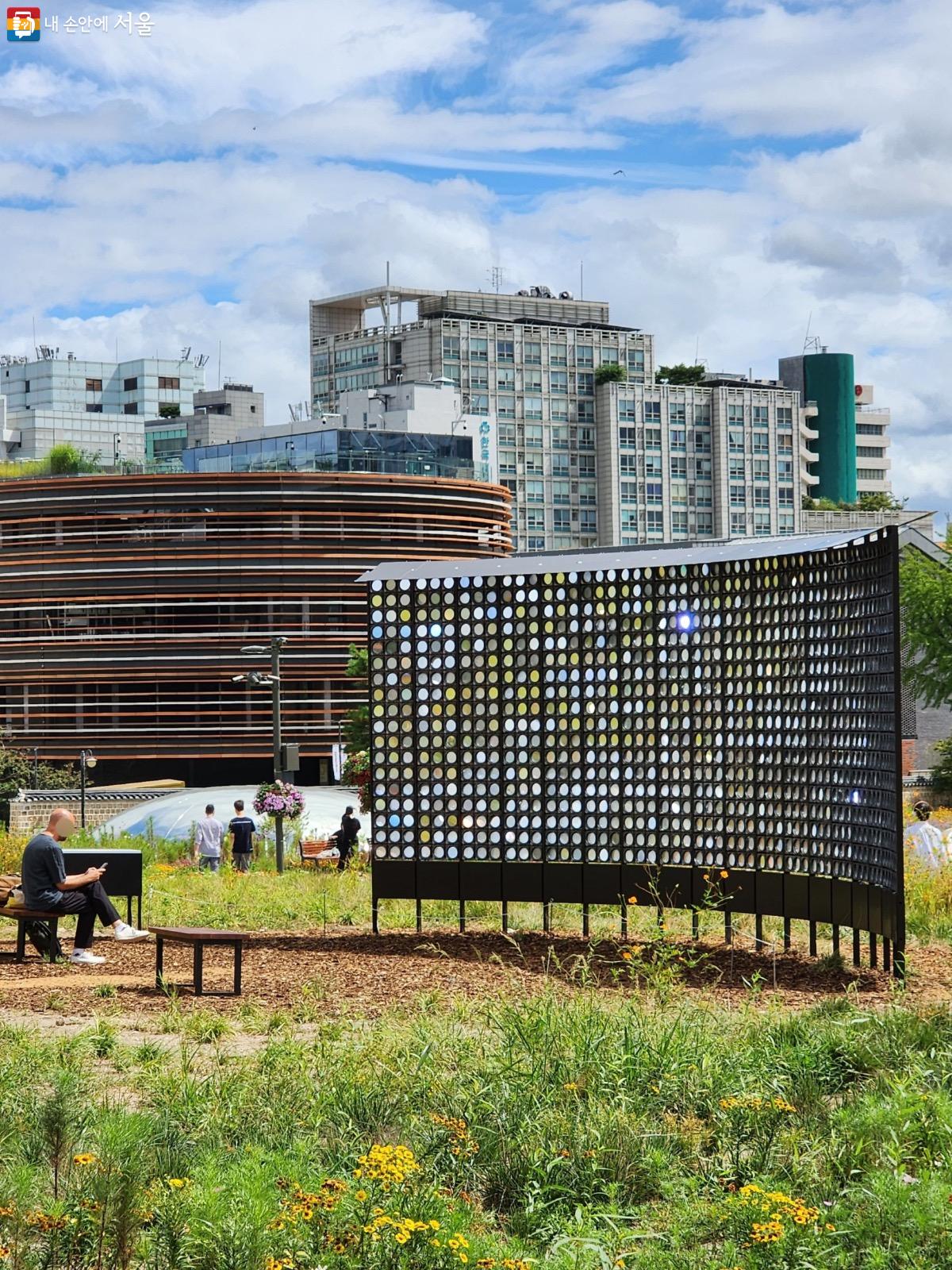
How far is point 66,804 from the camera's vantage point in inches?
2292

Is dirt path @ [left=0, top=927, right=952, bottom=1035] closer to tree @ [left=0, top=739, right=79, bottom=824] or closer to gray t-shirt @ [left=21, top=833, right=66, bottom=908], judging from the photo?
gray t-shirt @ [left=21, top=833, right=66, bottom=908]

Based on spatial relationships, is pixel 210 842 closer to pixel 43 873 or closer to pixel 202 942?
pixel 43 873

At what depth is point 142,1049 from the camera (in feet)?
31.8

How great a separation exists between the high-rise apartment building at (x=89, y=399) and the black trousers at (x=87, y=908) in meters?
123

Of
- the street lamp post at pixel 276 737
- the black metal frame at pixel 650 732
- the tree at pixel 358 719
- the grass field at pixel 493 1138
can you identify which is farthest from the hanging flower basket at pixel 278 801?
the tree at pixel 358 719

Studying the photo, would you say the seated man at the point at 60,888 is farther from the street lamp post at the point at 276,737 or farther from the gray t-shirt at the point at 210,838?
the street lamp post at the point at 276,737

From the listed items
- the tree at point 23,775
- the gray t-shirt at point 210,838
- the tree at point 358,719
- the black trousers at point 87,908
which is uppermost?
the black trousers at point 87,908

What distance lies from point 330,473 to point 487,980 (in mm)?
67487

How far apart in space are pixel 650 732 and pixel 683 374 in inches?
4883

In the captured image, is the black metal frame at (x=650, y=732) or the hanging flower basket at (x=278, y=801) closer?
the black metal frame at (x=650, y=732)

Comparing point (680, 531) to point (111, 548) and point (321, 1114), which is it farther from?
point (321, 1114)

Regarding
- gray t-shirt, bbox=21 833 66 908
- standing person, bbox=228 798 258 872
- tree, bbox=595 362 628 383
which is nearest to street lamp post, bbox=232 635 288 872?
standing person, bbox=228 798 258 872

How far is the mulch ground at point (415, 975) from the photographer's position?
11.5m

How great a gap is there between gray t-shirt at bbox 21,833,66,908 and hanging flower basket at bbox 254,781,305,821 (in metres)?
15.1
